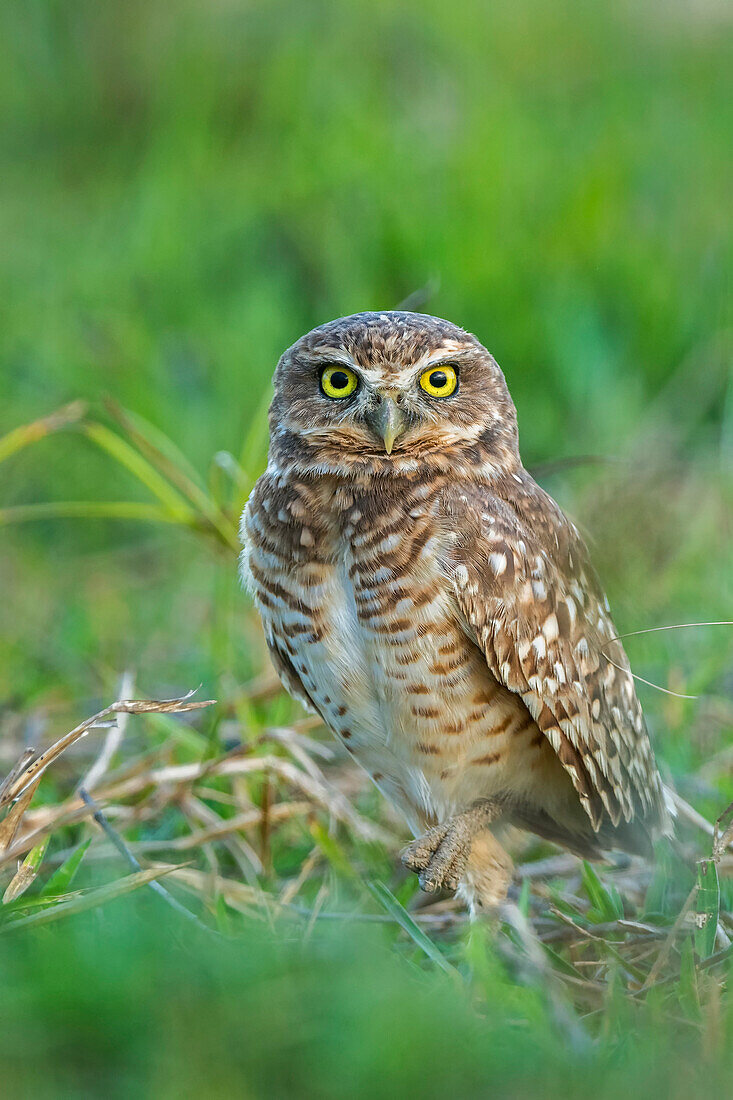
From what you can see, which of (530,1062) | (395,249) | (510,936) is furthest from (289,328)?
(530,1062)

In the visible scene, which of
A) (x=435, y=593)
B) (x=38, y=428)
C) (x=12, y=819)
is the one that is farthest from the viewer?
(x=38, y=428)

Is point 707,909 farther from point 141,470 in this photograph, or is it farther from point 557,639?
point 141,470

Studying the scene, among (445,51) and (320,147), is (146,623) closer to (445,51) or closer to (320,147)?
(320,147)

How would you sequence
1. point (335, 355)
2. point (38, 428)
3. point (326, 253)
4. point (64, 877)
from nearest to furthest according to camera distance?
point (64, 877) < point (335, 355) < point (38, 428) < point (326, 253)

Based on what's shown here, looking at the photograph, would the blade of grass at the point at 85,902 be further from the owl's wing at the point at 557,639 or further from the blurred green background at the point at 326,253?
the blurred green background at the point at 326,253

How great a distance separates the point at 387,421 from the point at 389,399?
46mm

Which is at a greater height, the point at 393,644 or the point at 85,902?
the point at 393,644

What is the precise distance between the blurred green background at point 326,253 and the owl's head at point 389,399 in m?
0.46

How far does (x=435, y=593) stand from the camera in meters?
2.15

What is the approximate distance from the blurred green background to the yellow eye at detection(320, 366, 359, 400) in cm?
54

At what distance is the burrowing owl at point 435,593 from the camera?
2.19 metres

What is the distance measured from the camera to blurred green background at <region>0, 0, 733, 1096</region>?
12.1 feet

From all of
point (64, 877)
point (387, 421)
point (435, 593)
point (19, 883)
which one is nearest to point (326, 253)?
point (387, 421)

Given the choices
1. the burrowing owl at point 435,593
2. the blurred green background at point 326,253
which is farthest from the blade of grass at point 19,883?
the blurred green background at point 326,253
